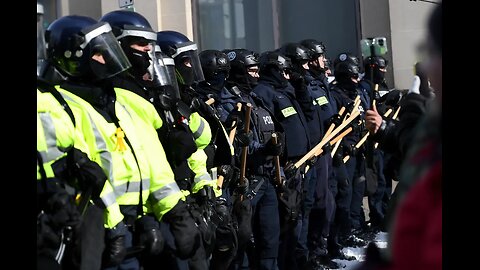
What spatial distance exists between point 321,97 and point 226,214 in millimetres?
3675

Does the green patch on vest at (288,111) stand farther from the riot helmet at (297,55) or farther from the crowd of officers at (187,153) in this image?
the riot helmet at (297,55)

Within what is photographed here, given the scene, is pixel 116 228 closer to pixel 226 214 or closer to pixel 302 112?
pixel 226 214

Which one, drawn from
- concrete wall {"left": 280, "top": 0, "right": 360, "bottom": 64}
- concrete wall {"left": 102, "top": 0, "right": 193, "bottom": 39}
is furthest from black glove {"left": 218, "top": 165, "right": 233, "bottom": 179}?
concrete wall {"left": 280, "top": 0, "right": 360, "bottom": 64}

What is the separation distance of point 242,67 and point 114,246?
4233 millimetres

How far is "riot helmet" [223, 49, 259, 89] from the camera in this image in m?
8.02

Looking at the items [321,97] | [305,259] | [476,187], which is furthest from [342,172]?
[476,187]

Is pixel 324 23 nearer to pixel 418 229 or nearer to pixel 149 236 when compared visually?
pixel 149 236

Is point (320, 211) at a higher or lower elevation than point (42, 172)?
lower

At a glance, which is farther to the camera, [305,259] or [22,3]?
[305,259]

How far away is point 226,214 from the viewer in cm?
612

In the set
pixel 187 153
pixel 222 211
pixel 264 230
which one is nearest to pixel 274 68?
pixel 264 230

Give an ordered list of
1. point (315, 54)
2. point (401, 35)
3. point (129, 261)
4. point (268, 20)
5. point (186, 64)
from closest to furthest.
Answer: point (129, 261) < point (186, 64) < point (315, 54) < point (401, 35) < point (268, 20)

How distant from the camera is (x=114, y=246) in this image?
13.1 ft

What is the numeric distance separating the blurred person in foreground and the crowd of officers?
924mm
